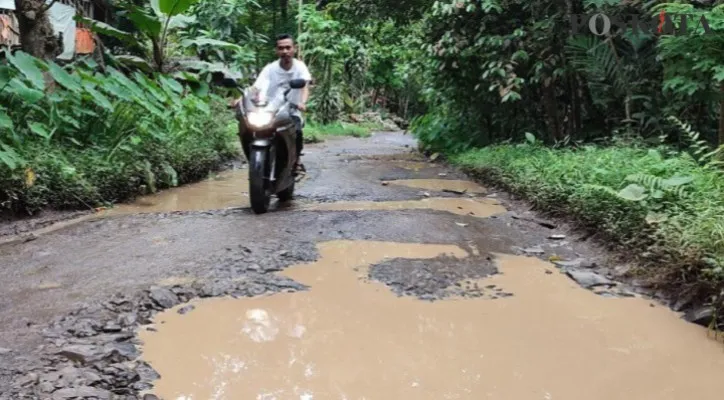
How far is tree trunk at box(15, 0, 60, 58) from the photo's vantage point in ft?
18.9

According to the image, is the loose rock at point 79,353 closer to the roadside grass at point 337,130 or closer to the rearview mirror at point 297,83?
the rearview mirror at point 297,83

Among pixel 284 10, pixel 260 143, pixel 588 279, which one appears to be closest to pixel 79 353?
pixel 588 279

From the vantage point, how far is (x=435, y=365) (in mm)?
2234

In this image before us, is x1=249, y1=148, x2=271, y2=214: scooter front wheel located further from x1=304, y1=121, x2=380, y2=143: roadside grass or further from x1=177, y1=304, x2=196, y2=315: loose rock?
x1=304, y1=121, x2=380, y2=143: roadside grass

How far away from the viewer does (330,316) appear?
2.72 m

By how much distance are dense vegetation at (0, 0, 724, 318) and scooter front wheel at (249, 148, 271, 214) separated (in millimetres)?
1437

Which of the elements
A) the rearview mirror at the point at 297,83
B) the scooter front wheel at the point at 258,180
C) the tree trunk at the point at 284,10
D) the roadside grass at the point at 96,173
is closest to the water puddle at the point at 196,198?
the roadside grass at the point at 96,173

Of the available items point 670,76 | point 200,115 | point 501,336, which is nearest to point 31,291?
point 501,336

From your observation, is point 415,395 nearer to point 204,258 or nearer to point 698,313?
point 698,313

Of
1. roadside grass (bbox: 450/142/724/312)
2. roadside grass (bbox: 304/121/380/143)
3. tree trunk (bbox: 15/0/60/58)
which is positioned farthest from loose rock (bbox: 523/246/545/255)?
roadside grass (bbox: 304/121/380/143)

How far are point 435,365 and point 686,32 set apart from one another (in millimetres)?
3883

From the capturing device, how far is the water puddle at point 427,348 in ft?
6.77

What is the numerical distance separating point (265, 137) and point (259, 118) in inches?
6.5

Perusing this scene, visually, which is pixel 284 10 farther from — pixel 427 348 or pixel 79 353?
pixel 79 353
